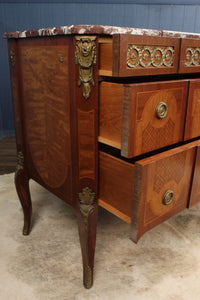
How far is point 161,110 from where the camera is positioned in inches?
33.5

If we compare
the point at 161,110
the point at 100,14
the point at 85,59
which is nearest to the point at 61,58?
the point at 85,59

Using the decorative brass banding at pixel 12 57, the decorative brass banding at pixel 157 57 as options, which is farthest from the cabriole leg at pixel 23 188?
the decorative brass banding at pixel 157 57

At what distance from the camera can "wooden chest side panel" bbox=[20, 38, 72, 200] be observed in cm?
94

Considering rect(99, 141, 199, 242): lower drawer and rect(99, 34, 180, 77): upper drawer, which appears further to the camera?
rect(99, 141, 199, 242): lower drawer

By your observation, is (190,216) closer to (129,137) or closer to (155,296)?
(155,296)

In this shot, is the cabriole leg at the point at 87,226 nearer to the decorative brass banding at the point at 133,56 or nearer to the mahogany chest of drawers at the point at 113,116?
the mahogany chest of drawers at the point at 113,116

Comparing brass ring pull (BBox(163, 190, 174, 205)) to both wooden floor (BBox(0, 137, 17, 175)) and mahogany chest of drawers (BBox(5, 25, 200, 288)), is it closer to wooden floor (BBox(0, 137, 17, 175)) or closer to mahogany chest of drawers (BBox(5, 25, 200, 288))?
mahogany chest of drawers (BBox(5, 25, 200, 288))

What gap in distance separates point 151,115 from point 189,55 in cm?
29

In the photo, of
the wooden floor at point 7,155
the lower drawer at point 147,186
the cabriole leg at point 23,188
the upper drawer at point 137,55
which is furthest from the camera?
the wooden floor at point 7,155

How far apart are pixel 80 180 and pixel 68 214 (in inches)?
24.9

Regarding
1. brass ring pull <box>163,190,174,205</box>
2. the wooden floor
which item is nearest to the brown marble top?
brass ring pull <box>163,190,174,205</box>

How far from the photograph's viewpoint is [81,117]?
2.94 feet

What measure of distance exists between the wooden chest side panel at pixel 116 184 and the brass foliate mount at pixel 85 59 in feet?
0.78

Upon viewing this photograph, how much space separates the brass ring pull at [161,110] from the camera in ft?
2.75
